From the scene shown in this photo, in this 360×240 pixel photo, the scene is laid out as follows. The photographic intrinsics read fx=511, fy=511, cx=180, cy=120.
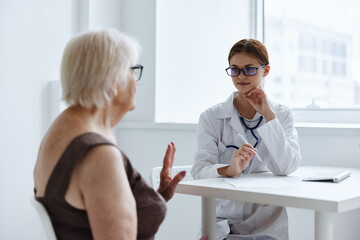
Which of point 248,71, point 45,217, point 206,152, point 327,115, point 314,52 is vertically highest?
point 314,52

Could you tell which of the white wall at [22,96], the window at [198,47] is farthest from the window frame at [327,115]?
the white wall at [22,96]

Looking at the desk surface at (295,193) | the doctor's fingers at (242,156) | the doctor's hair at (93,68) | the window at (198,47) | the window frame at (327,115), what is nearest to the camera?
the doctor's hair at (93,68)

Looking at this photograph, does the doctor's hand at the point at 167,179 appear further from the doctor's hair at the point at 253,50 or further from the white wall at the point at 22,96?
the white wall at the point at 22,96

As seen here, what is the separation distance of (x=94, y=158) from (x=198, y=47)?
2.33 meters

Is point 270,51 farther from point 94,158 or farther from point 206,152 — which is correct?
point 94,158

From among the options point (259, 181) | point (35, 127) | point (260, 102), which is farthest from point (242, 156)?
point (35, 127)

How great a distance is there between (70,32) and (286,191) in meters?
1.91

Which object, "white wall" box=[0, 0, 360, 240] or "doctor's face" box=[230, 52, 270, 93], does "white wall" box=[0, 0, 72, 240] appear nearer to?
"white wall" box=[0, 0, 360, 240]

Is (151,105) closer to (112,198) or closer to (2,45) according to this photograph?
(2,45)

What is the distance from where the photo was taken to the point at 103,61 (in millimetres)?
1283

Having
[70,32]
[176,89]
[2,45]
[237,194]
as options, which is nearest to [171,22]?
[176,89]

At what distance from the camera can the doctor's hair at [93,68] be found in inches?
50.4

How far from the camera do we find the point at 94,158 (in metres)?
1.19

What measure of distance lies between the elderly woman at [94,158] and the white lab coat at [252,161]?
77 cm
